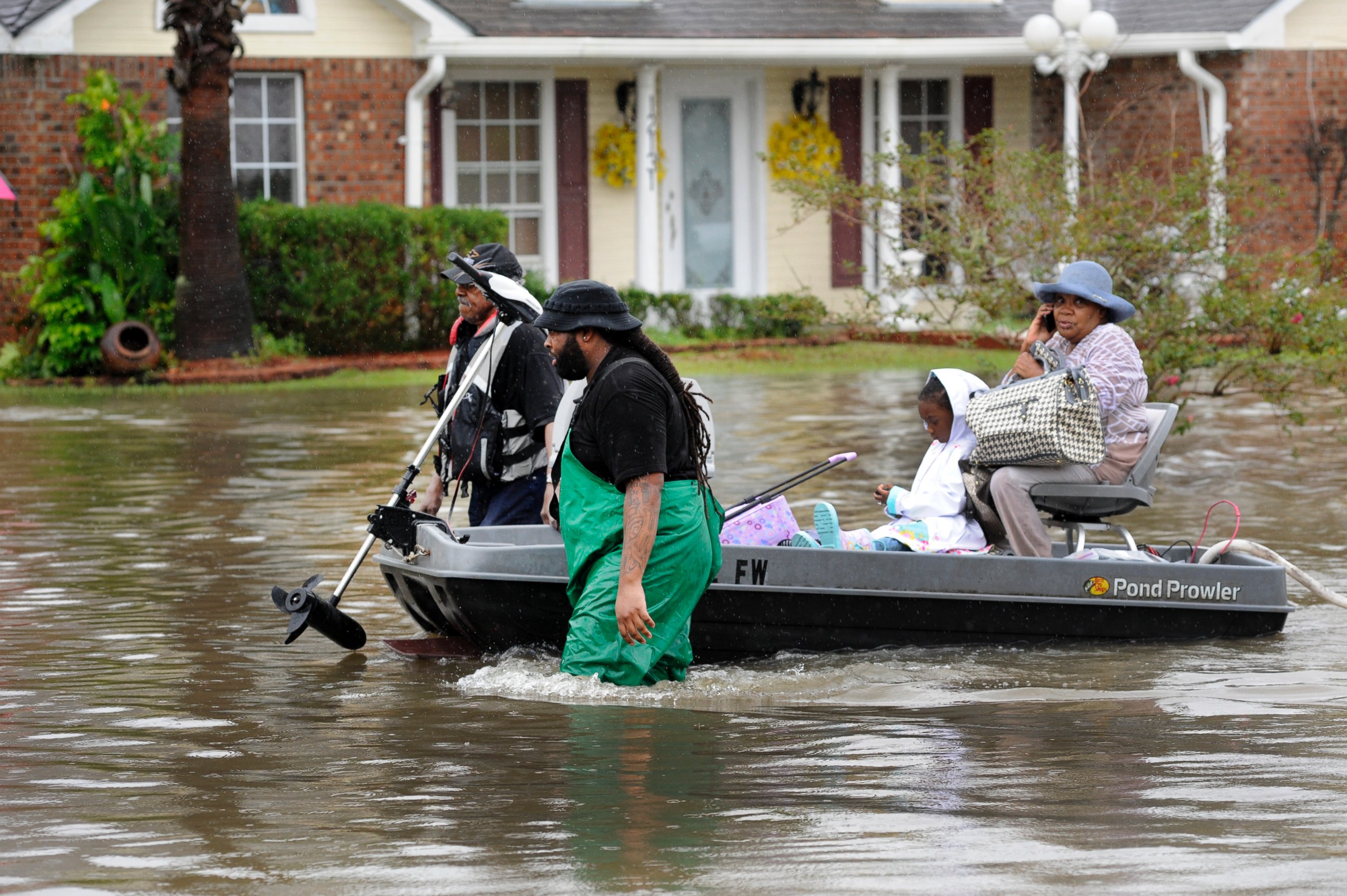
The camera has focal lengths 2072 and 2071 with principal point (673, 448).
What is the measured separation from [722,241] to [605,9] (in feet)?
10.5

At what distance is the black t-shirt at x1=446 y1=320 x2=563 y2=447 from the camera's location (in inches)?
324

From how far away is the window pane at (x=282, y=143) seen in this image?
22.5 m

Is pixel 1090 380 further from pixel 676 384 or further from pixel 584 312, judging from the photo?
pixel 584 312

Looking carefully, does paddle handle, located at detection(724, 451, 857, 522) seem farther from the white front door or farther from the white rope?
the white front door

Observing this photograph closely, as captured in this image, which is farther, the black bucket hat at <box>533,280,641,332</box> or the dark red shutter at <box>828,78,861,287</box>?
the dark red shutter at <box>828,78,861,287</box>

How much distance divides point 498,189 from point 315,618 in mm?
16964

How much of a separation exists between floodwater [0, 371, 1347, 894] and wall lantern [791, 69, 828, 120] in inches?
584

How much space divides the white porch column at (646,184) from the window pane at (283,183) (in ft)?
13.1

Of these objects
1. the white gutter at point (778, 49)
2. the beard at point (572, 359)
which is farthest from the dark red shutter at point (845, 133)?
the beard at point (572, 359)

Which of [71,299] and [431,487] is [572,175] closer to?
[71,299]

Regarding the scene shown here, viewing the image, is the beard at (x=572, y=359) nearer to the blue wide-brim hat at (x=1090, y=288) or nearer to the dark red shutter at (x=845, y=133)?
the blue wide-brim hat at (x=1090, y=288)

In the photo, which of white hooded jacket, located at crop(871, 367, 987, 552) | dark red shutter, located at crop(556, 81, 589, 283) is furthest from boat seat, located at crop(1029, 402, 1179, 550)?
dark red shutter, located at crop(556, 81, 589, 283)

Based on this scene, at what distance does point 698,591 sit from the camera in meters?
7.16

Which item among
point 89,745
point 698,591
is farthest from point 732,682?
point 89,745
